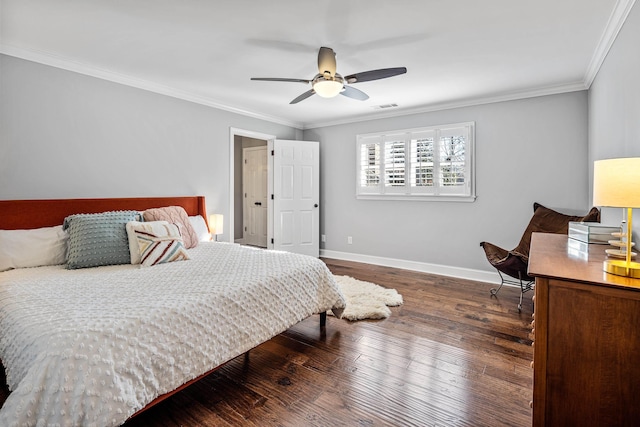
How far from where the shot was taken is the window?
4.27 m

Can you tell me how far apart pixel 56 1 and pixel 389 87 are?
119 inches

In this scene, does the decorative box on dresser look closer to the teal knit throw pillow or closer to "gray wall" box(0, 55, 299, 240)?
the teal knit throw pillow

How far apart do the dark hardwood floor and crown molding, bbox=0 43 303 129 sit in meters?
3.08

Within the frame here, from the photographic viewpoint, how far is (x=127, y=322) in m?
1.41

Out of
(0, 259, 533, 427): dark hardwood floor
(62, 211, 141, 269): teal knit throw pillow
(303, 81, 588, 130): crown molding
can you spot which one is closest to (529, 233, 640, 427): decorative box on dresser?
(0, 259, 533, 427): dark hardwood floor

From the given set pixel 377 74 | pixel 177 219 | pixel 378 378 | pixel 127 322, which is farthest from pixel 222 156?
pixel 378 378

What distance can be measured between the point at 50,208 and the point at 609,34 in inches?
189

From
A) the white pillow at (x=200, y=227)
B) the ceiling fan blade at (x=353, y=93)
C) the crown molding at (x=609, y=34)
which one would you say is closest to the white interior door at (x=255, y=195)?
the white pillow at (x=200, y=227)

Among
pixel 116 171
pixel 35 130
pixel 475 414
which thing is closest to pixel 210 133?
pixel 116 171

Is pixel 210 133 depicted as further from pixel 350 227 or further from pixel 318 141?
pixel 350 227

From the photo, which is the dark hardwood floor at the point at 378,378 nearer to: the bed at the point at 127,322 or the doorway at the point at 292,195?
the bed at the point at 127,322

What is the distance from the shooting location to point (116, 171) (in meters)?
3.33

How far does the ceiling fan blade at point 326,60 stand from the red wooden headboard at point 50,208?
7.80 ft

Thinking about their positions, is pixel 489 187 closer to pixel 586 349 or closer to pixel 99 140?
pixel 586 349
